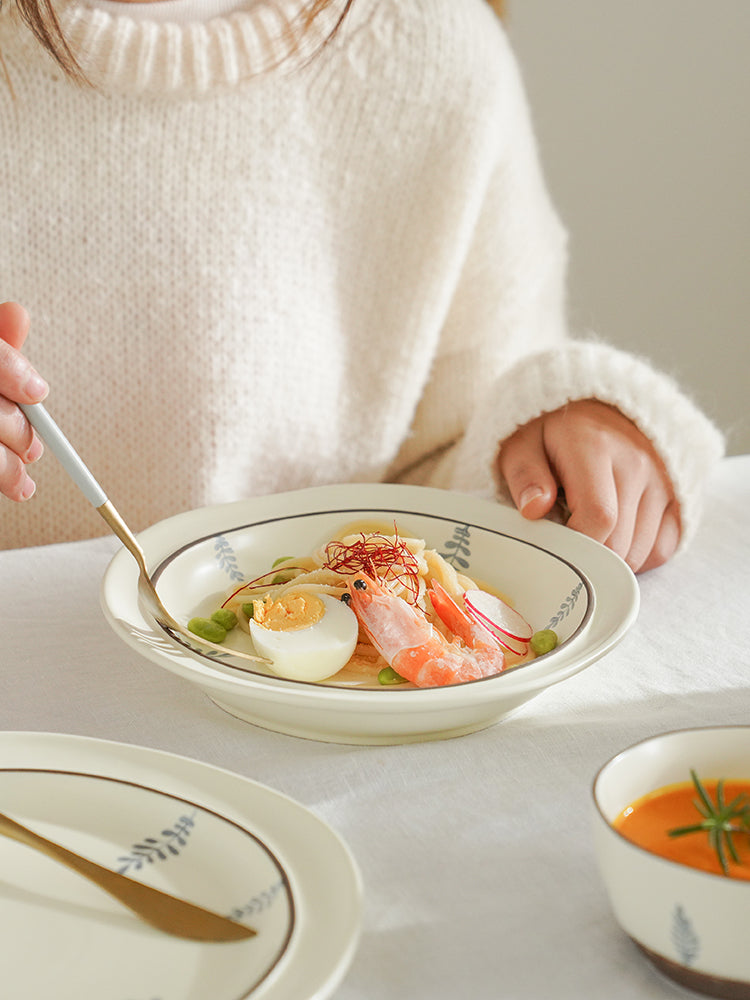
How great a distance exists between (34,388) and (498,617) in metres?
0.36

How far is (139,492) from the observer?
1.28m

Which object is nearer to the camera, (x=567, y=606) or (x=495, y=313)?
(x=567, y=606)

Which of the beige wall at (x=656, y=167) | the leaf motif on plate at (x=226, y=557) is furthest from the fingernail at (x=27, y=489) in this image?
the beige wall at (x=656, y=167)

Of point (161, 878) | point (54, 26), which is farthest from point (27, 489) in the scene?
point (54, 26)

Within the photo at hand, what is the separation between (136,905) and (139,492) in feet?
2.92

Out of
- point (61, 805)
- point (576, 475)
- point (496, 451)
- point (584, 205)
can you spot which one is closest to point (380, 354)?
point (496, 451)

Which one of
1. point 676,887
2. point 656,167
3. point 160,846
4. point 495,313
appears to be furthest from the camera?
point 656,167

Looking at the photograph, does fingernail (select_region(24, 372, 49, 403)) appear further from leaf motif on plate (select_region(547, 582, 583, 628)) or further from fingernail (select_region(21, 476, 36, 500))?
leaf motif on plate (select_region(547, 582, 583, 628))

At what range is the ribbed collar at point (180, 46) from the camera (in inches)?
44.3

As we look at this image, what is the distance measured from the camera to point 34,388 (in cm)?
69

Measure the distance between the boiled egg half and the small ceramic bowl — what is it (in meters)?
0.27

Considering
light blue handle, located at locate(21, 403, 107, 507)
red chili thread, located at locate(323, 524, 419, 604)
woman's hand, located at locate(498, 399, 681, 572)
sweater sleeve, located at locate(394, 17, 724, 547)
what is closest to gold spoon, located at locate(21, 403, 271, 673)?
light blue handle, located at locate(21, 403, 107, 507)

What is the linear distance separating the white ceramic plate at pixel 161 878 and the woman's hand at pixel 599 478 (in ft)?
1.40

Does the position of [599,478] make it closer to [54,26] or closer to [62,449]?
[62,449]
